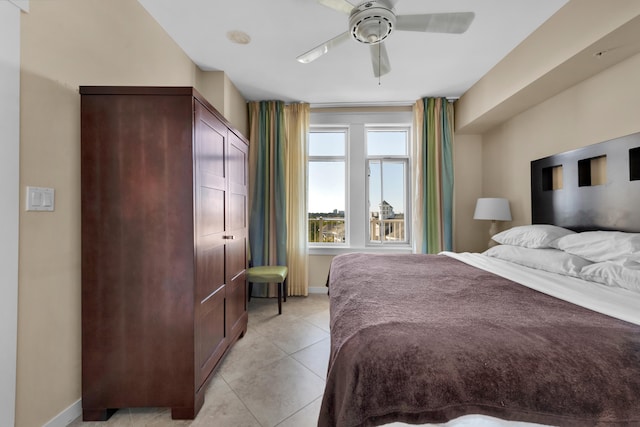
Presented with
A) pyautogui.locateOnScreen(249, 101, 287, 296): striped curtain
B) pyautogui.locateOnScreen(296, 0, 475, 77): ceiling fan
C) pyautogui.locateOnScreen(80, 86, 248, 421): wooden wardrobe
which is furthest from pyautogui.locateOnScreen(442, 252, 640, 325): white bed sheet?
pyautogui.locateOnScreen(249, 101, 287, 296): striped curtain

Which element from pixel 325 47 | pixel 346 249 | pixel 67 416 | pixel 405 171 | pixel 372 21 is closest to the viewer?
pixel 67 416

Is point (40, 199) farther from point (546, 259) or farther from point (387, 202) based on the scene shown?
point (387, 202)

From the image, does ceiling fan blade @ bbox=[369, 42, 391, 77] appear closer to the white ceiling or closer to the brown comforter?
the white ceiling

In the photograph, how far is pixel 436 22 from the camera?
61.7 inches

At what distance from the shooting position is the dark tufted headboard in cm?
172

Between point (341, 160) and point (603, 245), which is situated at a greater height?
point (341, 160)

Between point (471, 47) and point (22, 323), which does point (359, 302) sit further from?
point (471, 47)

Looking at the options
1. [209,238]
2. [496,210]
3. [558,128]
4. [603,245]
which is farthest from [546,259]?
[209,238]

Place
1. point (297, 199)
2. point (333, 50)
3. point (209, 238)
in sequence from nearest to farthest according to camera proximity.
Result: point (209, 238)
point (333, 50)
point (297, 199)

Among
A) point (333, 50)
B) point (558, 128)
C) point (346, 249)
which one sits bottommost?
point (346, 249)

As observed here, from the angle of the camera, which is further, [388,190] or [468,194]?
[388,190]

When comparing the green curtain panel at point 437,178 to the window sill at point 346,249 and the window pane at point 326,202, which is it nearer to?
the window sill at point 346,249

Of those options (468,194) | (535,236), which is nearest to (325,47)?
(535,236)

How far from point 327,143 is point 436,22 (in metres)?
2.30
